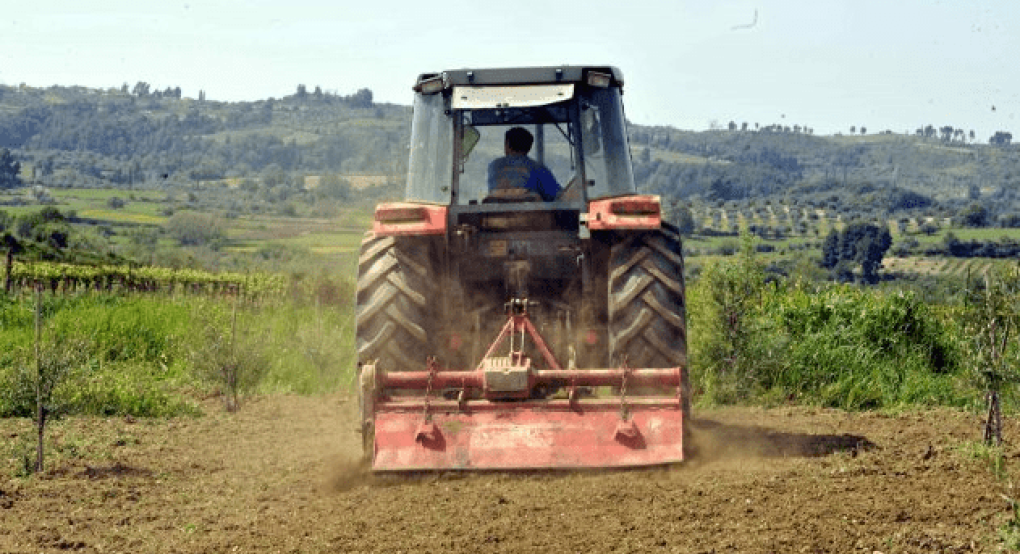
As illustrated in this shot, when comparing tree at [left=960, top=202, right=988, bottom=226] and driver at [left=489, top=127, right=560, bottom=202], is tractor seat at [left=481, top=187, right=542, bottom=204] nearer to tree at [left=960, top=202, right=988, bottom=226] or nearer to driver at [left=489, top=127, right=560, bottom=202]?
driver at [left=489, top=127, right=560, bottom=202]

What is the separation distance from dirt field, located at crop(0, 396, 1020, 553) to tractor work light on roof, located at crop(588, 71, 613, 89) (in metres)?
2.51

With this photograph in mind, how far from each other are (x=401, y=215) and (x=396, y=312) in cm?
64

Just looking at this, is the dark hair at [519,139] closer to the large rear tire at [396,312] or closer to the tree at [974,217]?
the large rear tire at [396,312]

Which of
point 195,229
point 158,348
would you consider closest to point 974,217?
point 195,229

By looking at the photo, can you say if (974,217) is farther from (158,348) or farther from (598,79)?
(598,79)

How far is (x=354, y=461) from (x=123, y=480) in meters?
1.53

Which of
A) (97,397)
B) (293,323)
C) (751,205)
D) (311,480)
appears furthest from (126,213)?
(311,480)

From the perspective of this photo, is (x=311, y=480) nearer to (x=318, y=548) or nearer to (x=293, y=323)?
(x=318, y=548)

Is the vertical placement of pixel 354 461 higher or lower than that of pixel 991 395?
lower

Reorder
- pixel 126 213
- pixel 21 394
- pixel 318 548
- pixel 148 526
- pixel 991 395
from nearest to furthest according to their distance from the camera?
pixel 318 548, pixel 148 526, pixel 991 395, pixel 21 394, pixel 126 213

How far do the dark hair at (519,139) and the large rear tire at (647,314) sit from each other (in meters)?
1.46

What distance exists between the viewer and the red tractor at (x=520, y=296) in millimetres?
8062

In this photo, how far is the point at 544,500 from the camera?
7.34 m

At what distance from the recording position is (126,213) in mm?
73812
